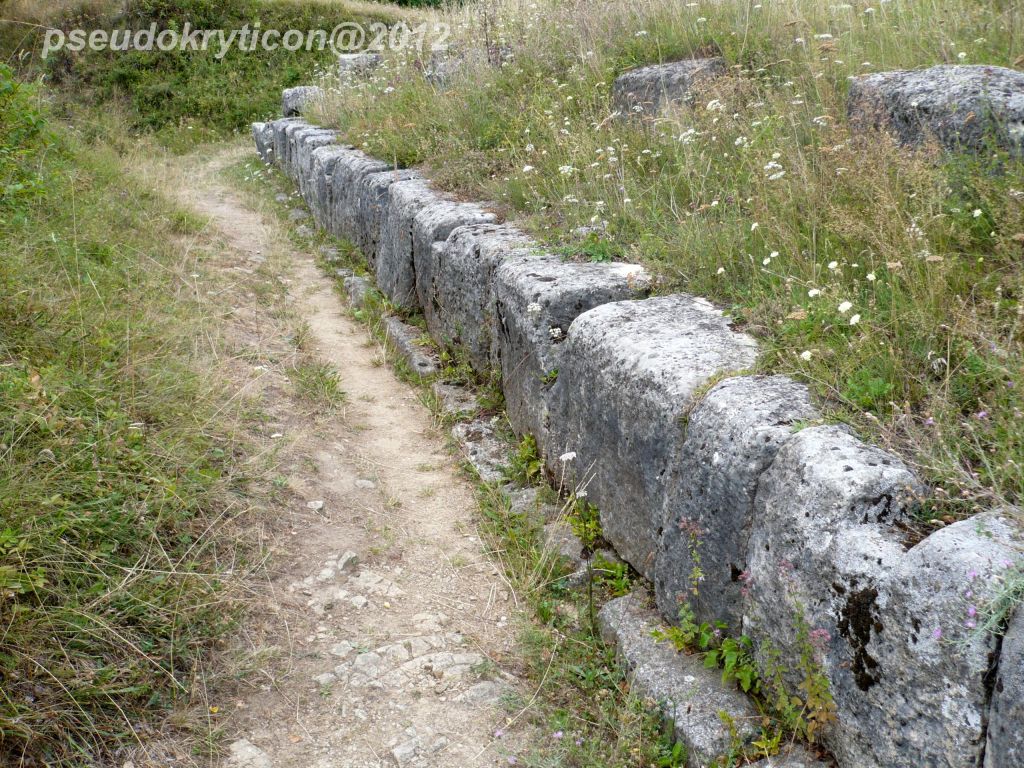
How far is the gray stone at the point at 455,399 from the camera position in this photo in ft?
16.4

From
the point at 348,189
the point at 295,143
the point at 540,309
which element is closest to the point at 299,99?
the point at 295,143

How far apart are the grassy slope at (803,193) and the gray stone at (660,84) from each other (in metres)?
0.13

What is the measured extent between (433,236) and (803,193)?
2775 millimetres

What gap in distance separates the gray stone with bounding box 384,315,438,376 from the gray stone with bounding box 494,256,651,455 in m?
1.08

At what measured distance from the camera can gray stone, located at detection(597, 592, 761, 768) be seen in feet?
8.13

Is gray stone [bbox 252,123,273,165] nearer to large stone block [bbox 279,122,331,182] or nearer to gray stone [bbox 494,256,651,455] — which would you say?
large stone block [bbox 279,122,331,182]

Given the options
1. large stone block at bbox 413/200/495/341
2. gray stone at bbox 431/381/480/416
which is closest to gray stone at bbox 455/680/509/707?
gray stone at bbox 431/381/480/416

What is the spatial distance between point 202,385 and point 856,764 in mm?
3427

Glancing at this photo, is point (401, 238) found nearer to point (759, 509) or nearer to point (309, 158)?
point (309, 158)

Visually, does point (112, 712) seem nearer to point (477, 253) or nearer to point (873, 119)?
point (477, 253)

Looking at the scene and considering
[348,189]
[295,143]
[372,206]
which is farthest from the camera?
[295,143]

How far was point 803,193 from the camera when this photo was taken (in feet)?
11.9

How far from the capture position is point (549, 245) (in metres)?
4.73

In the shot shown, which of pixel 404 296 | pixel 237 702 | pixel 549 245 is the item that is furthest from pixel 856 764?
pixel 404 296
